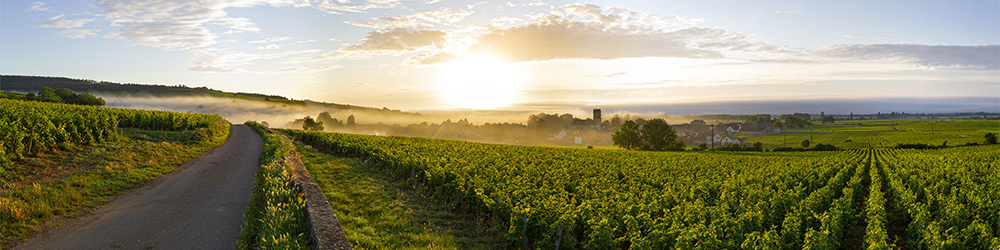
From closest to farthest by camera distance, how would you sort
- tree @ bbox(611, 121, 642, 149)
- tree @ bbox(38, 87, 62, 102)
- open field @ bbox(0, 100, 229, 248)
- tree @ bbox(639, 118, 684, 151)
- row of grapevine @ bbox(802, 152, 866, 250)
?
row of grapevine @ bbox(802, 152, 866, 250) → open field @ bbox(0, 100, 229, 248) → tree @ bbox(38, 87, 62, 102) → tree @ bbox(639, 118, 684, 151) → tree @ bbox(611, 121, 642, 149)

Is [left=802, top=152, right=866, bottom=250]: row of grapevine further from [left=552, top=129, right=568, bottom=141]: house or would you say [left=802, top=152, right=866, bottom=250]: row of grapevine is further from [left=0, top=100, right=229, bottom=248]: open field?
[left=552, top=129, right=568, bottom=141]: house

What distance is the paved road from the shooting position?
29.8ft

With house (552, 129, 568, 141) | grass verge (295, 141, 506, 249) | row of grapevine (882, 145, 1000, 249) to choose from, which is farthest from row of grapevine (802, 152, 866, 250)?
house (552, 129, 568, 141)

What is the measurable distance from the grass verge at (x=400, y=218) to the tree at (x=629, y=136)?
6935cm

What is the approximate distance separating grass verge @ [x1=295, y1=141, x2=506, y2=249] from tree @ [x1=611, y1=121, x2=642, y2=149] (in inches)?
2730

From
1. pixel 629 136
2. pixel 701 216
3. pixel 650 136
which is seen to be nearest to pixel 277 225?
pixel 701 216

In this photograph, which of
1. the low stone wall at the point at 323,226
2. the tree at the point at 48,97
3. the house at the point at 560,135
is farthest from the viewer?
the house at the point at 560,135

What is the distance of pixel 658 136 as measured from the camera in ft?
255

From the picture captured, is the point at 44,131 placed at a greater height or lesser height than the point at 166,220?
greater

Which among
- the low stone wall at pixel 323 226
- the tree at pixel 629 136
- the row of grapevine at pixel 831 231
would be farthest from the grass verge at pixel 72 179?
the tree at pixel 629 136

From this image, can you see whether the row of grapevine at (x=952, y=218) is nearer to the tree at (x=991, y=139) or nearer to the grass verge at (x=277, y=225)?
the grass verge at (x=277, y=225)

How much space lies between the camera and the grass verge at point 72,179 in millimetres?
10102

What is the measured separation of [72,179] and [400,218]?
12.2 meters

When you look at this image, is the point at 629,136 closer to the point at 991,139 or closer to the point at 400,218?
the point at 991,139
